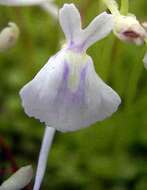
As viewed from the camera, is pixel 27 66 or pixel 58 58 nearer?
pixel 58 58

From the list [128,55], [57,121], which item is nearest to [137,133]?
[128,55]

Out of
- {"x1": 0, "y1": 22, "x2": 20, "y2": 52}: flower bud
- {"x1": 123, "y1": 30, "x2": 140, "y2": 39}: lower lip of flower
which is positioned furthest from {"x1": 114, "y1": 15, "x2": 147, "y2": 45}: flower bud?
{"x1": 0, "y1": 22, "x2": 20, "y2": 52}: flower bud

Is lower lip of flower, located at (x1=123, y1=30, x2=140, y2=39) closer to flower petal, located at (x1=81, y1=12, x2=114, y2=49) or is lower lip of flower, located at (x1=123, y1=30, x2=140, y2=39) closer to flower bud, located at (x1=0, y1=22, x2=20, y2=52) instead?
flower petal, located at (x1=81, y1=12, x2=114, y2=49)

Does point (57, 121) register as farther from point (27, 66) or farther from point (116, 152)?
point (27, 66)

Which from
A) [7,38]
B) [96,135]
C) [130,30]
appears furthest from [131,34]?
[96,135]

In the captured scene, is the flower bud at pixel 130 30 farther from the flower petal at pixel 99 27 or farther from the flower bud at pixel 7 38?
the flower bud at pixel 7 38

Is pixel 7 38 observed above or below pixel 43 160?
above

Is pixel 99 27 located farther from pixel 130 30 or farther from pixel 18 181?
pixel 18 181
